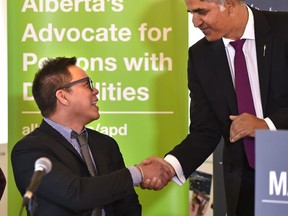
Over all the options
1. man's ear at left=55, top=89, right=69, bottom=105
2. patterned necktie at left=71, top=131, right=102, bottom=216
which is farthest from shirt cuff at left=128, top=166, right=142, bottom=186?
man's ear at left=55, top=89, right=69, bottom=105

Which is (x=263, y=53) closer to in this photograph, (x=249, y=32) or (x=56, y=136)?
(x=249, y=32)

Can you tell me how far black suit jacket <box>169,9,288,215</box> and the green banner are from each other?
1.50 feet

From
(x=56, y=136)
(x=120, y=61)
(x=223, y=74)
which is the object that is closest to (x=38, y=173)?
(x=56, y=136)

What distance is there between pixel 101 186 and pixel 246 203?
2.31 ft

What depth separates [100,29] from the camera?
12.0 ft

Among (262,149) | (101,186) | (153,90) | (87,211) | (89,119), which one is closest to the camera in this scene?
(262,149)

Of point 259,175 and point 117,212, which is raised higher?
point 259,175

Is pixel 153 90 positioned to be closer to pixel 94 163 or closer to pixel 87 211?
pixel 94 163

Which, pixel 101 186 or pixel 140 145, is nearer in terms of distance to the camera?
pixel 101 186

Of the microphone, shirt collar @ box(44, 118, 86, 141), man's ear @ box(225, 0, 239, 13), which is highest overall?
man's ear @ box(225, 0, 239, 13)

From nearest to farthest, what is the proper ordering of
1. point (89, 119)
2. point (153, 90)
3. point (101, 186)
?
1. point (101, 186)
2. point (89, 119)
3. point (153, 90)

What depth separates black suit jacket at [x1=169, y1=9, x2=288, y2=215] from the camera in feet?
9.36

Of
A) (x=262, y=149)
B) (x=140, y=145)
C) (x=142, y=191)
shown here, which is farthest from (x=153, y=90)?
(x=262, y=149)

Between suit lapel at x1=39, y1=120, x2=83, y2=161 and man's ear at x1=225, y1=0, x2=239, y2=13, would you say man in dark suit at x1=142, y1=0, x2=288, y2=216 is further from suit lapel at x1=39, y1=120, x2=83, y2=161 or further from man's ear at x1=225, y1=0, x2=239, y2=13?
suit lapel at x1=39, y1=120, x2=83, y2=161
